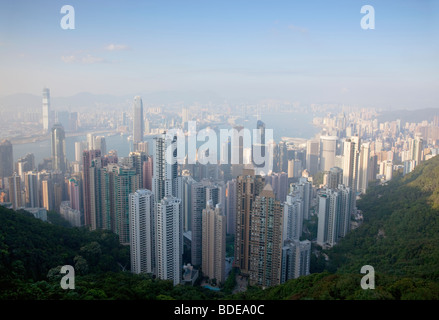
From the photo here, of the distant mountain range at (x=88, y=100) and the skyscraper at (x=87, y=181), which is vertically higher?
the distant mountain range at (x=88, y=100)

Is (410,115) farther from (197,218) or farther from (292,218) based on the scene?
(197,218)

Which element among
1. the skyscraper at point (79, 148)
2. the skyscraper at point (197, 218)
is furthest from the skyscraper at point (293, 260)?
the skyscraper at point (79, 148)

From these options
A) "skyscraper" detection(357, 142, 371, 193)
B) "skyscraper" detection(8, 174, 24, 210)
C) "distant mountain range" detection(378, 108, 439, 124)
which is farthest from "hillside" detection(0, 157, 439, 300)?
"skyscraper" detection(8, 174, 24, 210)

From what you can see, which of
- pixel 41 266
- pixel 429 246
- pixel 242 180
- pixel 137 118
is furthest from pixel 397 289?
pixel 137 118

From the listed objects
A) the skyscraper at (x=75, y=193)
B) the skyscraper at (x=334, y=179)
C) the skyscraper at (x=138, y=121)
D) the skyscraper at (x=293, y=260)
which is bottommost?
the skyscraper at (x=293, y=260)

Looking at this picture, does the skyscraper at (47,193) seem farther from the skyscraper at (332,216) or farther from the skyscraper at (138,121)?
the skyscraper at (332,216)
